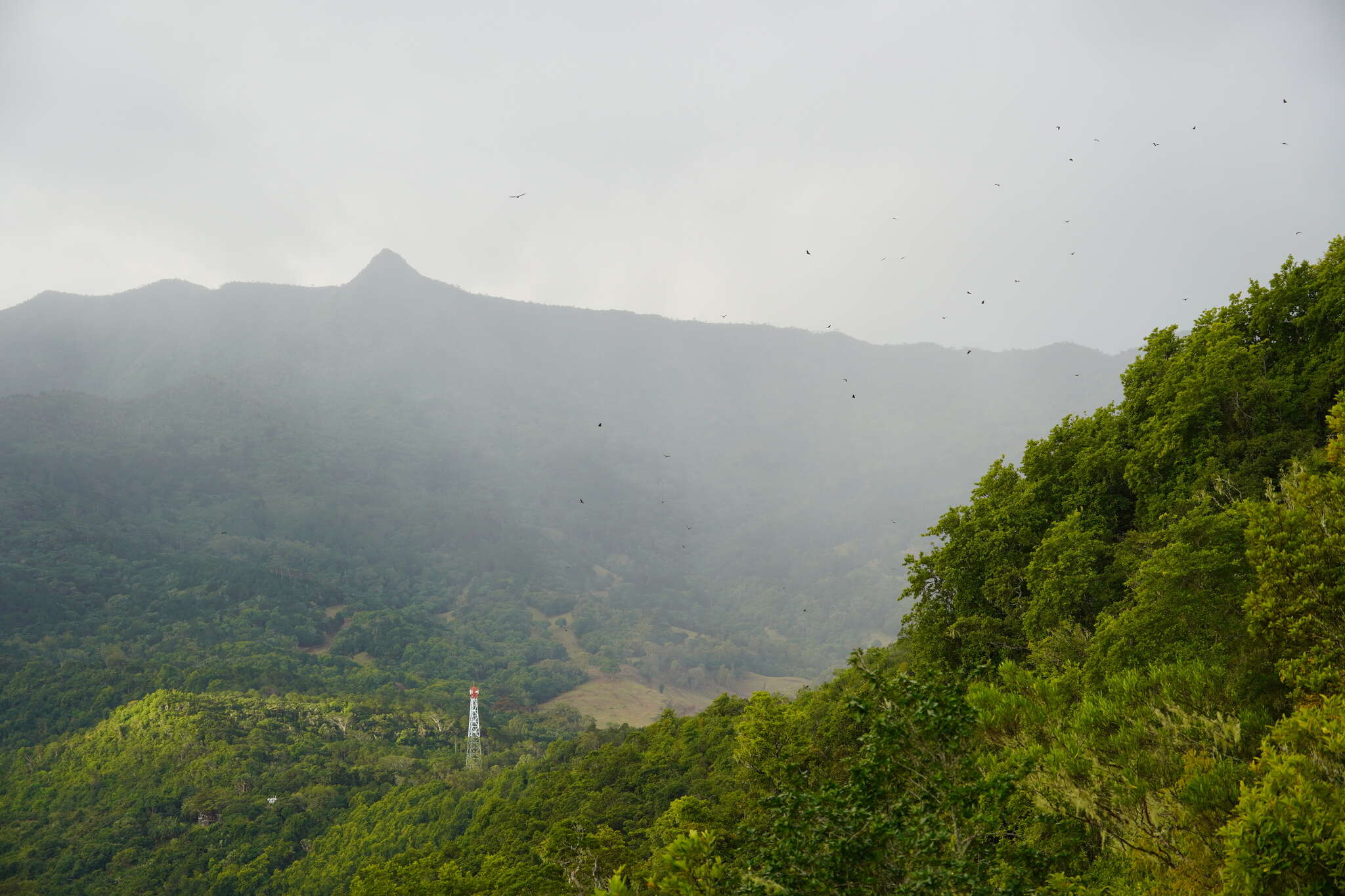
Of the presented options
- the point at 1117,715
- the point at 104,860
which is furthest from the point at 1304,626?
the point at 104,860

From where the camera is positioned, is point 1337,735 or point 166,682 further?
point 166,682

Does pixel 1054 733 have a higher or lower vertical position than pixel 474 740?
higher

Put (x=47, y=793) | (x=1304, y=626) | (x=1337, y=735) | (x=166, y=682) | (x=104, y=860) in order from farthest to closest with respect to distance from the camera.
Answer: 1. (x=166, y=682)
2. (x=47, y=793)
3. (x=104, y=860)
4. (x=1304, y=626)
5. (x=1337, y=735)

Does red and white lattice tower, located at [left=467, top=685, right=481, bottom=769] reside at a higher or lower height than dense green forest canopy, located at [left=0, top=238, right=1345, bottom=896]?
lower

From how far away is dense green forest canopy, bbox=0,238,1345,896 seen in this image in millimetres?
9594

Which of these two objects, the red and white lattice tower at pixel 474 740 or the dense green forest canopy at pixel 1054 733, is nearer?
the dense green forest canopy at pixel 1054 733

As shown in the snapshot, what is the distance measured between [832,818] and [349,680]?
153 m

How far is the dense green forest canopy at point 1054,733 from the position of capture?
9594mm

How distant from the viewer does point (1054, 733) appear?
14031 mm

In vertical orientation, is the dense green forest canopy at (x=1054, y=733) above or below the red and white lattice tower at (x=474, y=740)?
above

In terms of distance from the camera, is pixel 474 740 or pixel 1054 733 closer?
pixel 1054 733

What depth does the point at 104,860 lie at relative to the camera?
70.9m

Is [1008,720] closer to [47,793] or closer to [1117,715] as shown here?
[1117,715]

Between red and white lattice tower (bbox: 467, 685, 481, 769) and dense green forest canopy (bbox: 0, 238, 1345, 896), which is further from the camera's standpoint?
red and white lattice tower (bbox: 467, 685, 481, 769)
